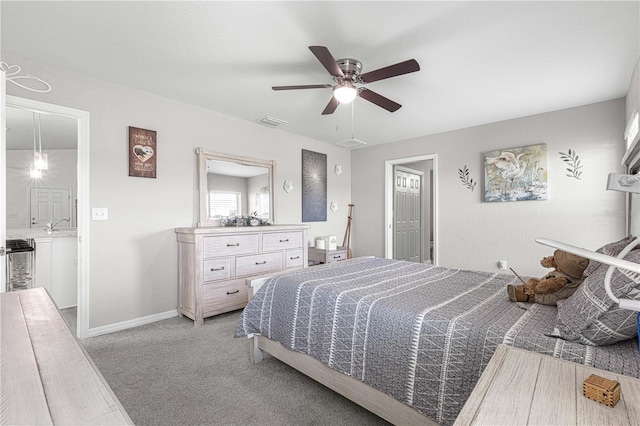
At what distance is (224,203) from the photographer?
3641 mm

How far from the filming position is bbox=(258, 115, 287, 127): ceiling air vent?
12.3ft

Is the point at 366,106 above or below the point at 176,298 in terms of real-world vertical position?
above

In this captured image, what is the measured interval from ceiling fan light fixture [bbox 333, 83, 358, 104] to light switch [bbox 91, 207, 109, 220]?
241 cm

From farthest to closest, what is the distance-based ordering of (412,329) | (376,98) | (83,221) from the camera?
(83,221) → (376,98) → (412,329)

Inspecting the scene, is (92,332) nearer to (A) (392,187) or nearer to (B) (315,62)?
(B) (315,62)

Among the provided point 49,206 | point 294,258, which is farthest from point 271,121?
point 49,206

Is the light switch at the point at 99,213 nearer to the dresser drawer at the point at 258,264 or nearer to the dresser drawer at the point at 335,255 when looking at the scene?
the dresser drawer at the point at 258,264

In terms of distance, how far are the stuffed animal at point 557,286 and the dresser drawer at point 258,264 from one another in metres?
2.54

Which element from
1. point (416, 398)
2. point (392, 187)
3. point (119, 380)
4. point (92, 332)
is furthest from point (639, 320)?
point (392, 187)

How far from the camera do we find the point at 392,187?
516 centimetres

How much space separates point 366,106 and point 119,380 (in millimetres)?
3333

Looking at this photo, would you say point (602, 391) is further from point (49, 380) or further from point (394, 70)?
point (394, 70)

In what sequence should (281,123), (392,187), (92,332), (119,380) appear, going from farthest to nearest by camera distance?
(392,187) → (281,123) → (92,332) → (119,380)

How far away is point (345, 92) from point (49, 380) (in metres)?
2.26
